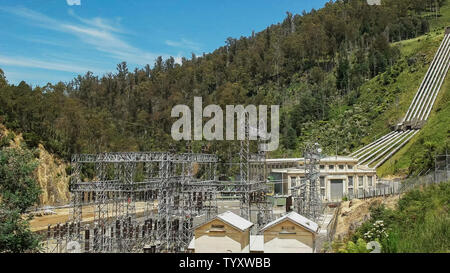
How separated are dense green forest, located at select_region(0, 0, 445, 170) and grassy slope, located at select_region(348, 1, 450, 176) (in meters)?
2.03

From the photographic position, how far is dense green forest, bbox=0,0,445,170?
181ft

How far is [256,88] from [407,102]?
33.1m

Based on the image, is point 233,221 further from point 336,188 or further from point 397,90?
point 397,90

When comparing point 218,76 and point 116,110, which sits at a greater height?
point 218,76

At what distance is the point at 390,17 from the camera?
86.2 m

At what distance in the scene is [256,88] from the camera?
8369 centimetres

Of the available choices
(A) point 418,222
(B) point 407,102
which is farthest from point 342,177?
(A) point 418,222

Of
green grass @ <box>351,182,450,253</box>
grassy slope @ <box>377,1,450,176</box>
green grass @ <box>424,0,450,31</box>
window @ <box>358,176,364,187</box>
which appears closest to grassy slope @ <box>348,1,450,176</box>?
grassy slope @ <box>377,1,450,176</box>

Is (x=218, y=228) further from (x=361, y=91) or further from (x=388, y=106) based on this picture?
(x=361, y=91)

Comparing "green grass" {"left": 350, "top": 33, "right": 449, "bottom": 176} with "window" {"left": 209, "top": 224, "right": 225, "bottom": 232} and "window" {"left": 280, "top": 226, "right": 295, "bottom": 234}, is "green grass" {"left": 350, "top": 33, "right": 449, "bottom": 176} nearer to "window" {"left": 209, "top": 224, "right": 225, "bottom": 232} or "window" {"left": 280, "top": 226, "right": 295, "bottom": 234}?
"window" {"left": 280, "top": 226, "right": 295, "bottom": 234}

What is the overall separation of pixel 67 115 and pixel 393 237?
5240 cm

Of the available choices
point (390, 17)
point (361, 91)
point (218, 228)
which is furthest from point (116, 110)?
point (218, 228)

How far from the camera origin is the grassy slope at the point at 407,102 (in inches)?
1401

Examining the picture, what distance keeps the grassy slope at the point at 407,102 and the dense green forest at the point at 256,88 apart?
203 centimetres
